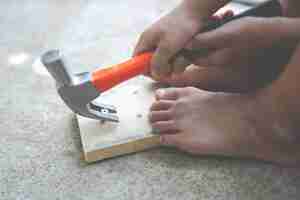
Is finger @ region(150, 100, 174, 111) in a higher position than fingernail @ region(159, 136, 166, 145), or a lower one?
higher

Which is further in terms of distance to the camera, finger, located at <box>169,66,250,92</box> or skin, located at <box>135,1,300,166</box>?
finger, located at <box>169,66,250,92</box>

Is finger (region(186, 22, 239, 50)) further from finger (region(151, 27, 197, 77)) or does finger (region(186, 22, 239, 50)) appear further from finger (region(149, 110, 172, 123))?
finger (region(149, 110, 172, 123))

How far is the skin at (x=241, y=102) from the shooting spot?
707 mm

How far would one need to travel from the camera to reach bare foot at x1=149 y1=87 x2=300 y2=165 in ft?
2.38

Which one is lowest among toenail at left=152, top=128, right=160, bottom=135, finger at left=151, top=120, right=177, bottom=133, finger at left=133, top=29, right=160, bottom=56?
toenail at left=152, top=128, right=160, bottom=135

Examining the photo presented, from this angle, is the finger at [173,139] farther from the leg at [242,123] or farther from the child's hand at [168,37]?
the child's hand at [168,37]

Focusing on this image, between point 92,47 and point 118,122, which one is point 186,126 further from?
point 92,47

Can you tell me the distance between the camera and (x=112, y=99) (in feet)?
2.85

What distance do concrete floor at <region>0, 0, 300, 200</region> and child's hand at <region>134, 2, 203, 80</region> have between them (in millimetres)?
153

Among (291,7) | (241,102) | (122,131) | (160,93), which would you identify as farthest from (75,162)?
(291,7)

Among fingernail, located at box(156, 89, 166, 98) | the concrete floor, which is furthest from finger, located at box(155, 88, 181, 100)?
the concrete floor

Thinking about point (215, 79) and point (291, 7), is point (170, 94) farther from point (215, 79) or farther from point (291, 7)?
point (291, 7)

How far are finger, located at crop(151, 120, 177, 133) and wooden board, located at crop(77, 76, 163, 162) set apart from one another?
0.05 feet

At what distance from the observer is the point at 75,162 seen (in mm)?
775
